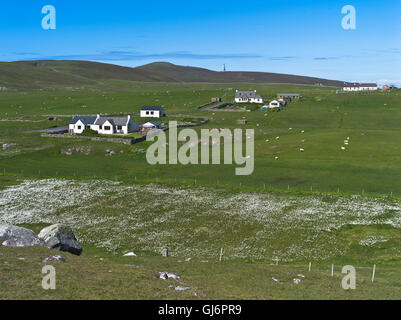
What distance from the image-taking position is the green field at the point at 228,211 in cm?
2865

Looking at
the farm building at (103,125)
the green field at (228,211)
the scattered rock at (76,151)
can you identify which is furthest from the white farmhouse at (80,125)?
the scattered rock at (76,151)

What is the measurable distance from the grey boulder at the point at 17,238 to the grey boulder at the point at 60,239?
0.70 meters

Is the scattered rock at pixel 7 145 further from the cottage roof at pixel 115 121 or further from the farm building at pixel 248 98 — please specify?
the farm building at pixel 248 98

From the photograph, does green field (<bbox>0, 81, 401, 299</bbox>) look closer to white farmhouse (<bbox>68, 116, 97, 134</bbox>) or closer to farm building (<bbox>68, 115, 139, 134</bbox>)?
white farmhouse (<bbox>68, 116, 97, 134</bbox>)

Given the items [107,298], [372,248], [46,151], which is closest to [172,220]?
[372,248]

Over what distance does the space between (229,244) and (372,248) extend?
45.9ft

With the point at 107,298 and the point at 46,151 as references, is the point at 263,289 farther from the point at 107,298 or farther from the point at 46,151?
the point at 46,151
